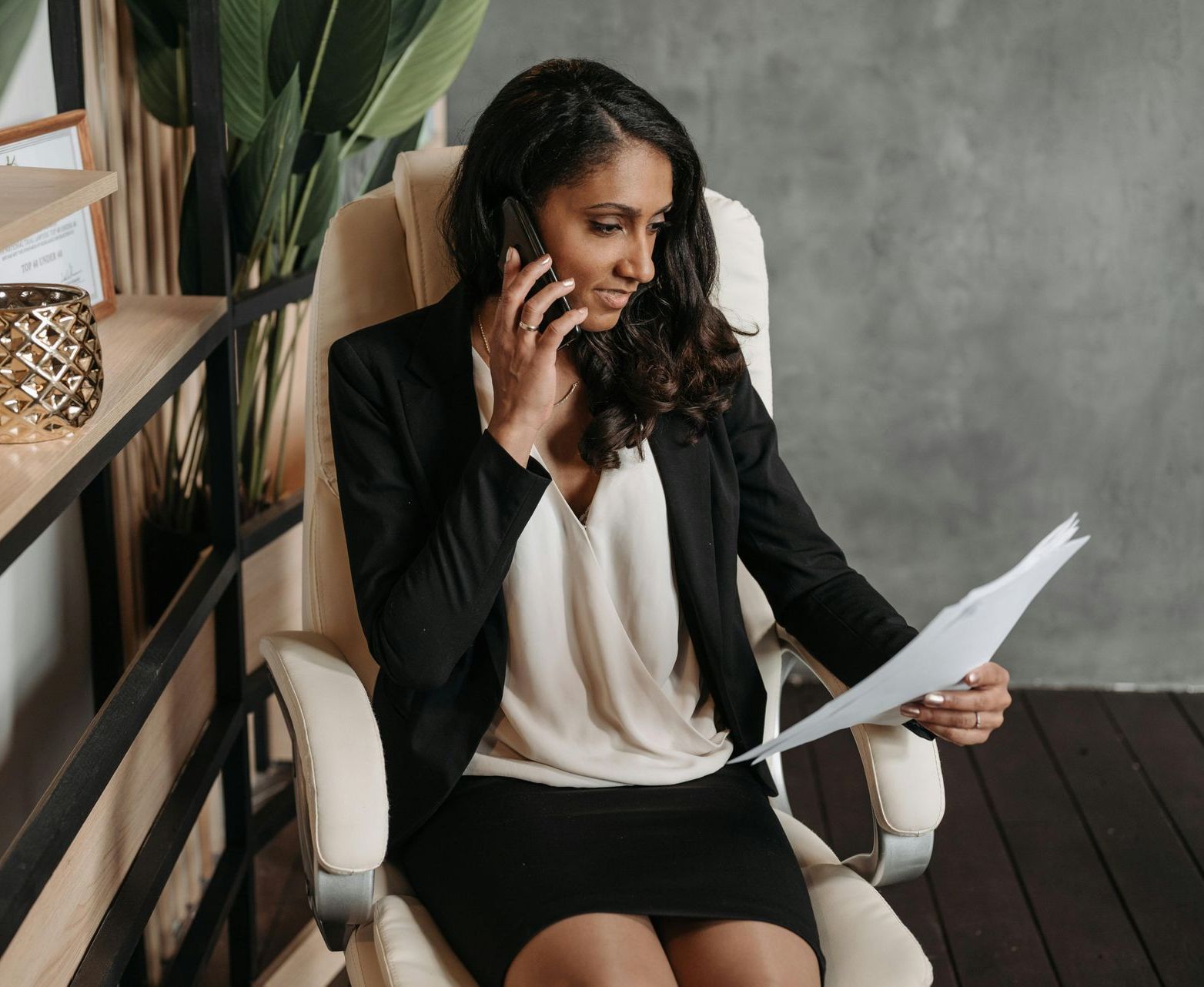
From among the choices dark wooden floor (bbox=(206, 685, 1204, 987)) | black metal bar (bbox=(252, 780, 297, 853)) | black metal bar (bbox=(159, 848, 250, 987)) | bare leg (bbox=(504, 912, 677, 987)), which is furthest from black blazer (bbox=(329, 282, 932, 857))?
dark wooden floor (bbox=(206, 685, 1204, 987))

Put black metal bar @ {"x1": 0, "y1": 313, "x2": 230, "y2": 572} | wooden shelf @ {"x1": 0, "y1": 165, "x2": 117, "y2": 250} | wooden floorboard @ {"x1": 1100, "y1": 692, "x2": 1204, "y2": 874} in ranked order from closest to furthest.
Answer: wooden shelf @ {"x1": 0, "y1": 165, "x2": 117, "y2": 250} → black metal bar @ {"x1": 0, "y1": 313, "x2": 230, "y2": 572} → wooden floorboard @ {"x1": 1100, "y1": 692, "x2": 1204, "y2": 874}

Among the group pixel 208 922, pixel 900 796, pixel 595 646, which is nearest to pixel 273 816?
pixel 208 922

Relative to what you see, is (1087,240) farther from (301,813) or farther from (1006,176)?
(301,813)

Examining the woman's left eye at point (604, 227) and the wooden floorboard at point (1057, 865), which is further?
the wooden floorboard at point (1057, 865)

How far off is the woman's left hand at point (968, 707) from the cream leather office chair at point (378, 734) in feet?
0.15

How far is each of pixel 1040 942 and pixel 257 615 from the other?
1.38 metres

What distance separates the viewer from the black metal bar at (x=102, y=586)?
1678 millimetres

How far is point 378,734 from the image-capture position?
128 centimetres

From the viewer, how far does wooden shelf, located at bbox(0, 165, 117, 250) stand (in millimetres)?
841

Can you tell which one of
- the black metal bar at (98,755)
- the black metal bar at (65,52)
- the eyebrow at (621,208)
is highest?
the black metal bar at (65,52)

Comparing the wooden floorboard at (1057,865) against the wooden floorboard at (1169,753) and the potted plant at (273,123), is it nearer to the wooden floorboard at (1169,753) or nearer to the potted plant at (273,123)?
the wooden floorboard at (1169,753)

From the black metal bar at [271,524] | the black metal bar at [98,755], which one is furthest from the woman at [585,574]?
the black metal bar at [271,524]

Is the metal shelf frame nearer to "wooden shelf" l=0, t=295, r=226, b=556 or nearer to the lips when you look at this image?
"wooden shelf" l=0, t=295, r=226, b=556

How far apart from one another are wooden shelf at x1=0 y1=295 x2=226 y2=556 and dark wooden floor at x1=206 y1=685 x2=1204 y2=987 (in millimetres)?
1120
